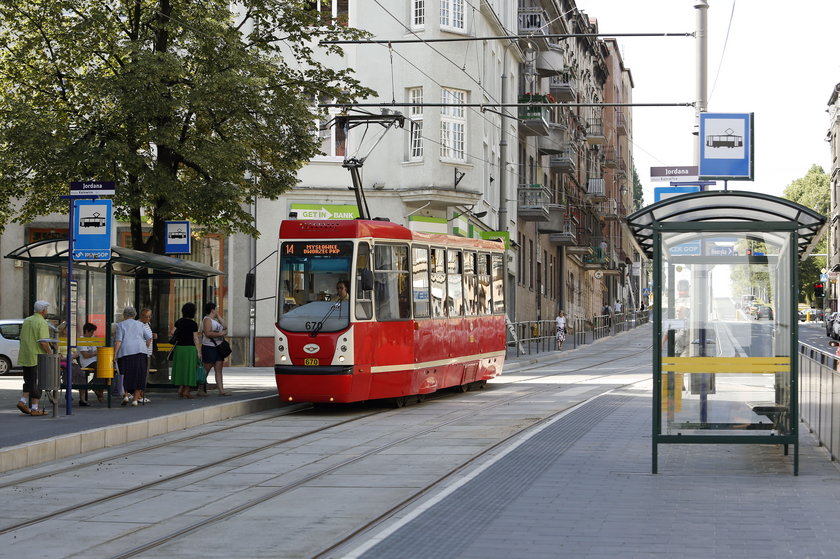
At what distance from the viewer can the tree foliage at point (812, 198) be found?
125m

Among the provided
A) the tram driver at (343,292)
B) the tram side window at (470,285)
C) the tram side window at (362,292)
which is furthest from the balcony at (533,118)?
the tram driver at (343,292)

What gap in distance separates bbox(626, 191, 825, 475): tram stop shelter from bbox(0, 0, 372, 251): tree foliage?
11595mm

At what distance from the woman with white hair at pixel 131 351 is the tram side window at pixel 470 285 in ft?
22.2

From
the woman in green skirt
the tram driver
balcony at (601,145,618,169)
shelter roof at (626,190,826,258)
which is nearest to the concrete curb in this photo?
the woman in green skirt

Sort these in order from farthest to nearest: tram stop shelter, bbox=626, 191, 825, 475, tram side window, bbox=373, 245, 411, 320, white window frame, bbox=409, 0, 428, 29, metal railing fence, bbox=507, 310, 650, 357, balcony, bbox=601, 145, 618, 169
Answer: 1. balcony, bbox=601, 145, 618, 169
2. metal railing fence, bbox=507, 310, 650, 357
3. white window frame, bbox=409, 0, 428, 29
4. tram side window, bbox=373, 245, 411, 320
5. tram stop shelter, bbox=626, 191, 825, 475

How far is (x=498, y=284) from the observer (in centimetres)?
2642

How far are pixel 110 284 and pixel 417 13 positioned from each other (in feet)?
68.6

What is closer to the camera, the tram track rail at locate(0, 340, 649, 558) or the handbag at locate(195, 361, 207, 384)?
the tram track rail at locate(0, 340, 649, 558)

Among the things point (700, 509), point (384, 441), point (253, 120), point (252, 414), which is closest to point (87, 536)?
point (700, 509)

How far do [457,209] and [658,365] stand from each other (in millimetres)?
27260

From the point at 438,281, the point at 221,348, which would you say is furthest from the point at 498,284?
the point at 221,348

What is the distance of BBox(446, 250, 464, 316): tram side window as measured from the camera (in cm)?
2275

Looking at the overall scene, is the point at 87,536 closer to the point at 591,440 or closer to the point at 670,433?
the point at 670,433

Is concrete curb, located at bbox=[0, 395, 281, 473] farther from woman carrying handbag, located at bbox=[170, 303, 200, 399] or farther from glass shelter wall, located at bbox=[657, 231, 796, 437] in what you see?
glass shelter wall, located at bbox=[657, 231, 796, 437]
